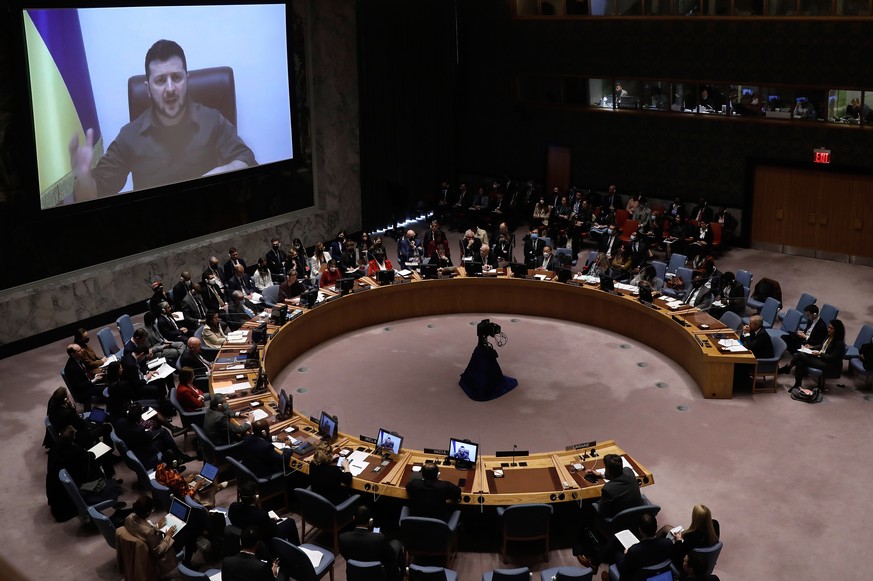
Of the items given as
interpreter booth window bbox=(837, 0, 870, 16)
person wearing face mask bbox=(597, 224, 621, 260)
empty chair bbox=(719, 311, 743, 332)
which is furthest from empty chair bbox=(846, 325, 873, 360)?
interpreter booth window bbox=(837, 0, 870, 16)

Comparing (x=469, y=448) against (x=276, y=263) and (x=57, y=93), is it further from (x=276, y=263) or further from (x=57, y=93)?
(x=57, y=93)

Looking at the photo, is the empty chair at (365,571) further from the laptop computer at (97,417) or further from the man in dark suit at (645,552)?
the laptop computer at (97,417)

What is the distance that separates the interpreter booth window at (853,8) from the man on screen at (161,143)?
11996mm

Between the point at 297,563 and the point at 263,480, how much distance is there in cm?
177

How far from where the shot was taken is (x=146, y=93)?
1521 cm

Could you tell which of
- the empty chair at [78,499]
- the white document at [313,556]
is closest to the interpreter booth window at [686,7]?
the white document at [313,556]

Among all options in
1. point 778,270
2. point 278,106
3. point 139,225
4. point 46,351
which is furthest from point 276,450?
point 778,270

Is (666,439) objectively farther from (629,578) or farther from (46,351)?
(46,351)

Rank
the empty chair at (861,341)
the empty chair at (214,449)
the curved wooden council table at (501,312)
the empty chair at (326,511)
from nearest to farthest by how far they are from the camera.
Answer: the empty chair at (326,511) < the curved wooden council table at (501,312) < the empty chair at (214,449) < the empty chair at (861,341)

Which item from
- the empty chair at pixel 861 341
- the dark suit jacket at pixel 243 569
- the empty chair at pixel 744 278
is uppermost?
the empty chair at pixel 744 278

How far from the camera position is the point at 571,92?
20.8 metres

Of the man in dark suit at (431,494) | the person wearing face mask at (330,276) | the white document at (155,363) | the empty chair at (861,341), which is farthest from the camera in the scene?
the person wearing face mask at (330,276)

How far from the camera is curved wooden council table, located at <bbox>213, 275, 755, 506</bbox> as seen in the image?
8680 millimetres

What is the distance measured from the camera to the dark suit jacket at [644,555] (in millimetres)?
7199
